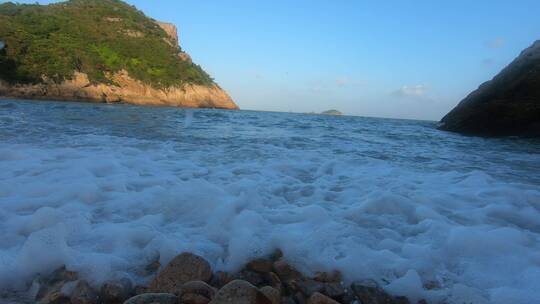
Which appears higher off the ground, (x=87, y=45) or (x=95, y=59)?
(x=87, y=45)

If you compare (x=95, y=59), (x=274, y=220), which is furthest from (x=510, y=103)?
(x=95, y=59)

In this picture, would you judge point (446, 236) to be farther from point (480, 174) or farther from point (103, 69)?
point (103, 69)

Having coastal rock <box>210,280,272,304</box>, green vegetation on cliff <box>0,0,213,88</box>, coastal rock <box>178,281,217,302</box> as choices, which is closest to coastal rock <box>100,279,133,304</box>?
coastal rock <box>178,281,217,302</box>

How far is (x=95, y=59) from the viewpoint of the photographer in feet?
183

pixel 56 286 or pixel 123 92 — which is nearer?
pixel 56 286

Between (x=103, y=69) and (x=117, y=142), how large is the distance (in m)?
55.7

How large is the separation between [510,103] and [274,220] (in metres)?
12.8

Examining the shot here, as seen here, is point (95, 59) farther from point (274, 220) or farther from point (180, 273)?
point (180, 273)

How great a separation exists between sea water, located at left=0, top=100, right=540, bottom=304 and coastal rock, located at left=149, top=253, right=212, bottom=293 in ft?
0.64

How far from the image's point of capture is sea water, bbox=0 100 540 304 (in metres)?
2.32

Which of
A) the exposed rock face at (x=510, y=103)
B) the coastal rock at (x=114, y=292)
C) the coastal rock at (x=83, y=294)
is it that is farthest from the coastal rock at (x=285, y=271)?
the exposed rock face at (x=510, y=103)

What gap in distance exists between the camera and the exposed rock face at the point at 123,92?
44.1 m

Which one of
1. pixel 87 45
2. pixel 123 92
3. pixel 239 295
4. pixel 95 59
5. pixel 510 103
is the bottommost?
pixel 239 295

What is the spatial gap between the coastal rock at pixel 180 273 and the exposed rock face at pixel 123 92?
163 feet
